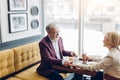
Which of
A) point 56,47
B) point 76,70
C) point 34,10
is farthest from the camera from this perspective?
point 34,10

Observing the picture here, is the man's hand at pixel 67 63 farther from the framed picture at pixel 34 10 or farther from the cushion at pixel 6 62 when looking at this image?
the framed picture at pixel 34 10

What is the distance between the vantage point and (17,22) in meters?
3.32

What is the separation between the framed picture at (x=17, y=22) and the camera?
3.17 m

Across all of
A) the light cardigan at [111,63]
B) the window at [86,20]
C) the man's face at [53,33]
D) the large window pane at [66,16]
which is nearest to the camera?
the light cardigan at [111,63]

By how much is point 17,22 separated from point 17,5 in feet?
1.02

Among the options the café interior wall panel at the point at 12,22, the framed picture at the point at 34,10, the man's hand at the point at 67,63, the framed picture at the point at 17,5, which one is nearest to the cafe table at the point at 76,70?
the man's hand at the point at 67,63

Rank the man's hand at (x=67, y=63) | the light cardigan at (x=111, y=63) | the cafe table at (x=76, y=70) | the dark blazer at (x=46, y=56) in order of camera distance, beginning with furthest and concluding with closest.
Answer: the dark blazer at (x=46, y=56), the man's hand at (x=67, y=63), the cafe table at (x=76, y=70), the light cardigan at (x=111, y=63)

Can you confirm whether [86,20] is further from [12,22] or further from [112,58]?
[112,58]

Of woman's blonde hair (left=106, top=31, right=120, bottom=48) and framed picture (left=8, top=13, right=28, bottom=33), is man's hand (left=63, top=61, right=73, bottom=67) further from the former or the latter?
framed picture (left=8, top=13, right=28, bottom=33)

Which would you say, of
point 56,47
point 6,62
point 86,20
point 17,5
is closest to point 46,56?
point 56,47

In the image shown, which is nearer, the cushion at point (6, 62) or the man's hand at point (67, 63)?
the man's hand at point (67, 63)

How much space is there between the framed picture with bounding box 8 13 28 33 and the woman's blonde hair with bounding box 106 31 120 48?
70.4 inches

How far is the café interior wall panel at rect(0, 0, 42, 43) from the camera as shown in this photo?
3.02m

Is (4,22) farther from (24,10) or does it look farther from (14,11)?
(24,10)
